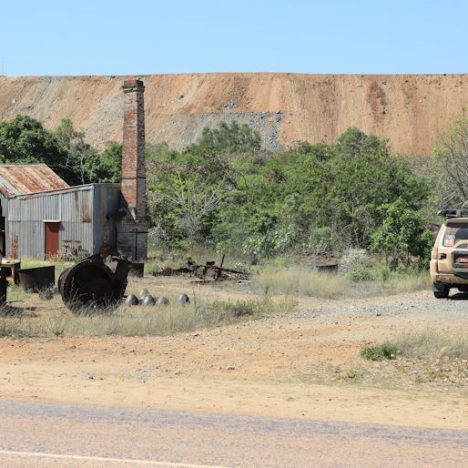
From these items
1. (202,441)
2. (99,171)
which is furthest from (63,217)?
(202,441)

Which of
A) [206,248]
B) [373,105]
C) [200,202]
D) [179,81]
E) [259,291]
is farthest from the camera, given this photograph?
[179,81]

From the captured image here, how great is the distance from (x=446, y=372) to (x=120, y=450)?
5.70 metres

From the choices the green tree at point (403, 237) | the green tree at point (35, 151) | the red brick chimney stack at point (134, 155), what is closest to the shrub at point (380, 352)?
the green tree at point (403, 237)

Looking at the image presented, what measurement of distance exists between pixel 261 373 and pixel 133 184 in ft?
74.8

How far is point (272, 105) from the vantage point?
102938 mm

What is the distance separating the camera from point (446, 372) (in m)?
11.8

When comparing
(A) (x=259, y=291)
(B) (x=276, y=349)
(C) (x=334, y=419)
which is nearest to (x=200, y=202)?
(A) (x=259, y=291)

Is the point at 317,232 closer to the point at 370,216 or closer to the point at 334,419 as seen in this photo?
the point at 370,216

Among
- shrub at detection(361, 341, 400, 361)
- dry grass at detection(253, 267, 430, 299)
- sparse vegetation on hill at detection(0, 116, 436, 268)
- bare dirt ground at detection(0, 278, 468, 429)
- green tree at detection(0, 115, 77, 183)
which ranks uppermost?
green tree at detection(0, 115, 77, 183)

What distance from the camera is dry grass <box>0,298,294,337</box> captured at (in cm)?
1555

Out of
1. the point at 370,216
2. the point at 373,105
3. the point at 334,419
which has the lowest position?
the point at 334,419

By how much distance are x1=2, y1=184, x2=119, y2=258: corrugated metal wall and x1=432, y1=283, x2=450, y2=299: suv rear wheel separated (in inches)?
630

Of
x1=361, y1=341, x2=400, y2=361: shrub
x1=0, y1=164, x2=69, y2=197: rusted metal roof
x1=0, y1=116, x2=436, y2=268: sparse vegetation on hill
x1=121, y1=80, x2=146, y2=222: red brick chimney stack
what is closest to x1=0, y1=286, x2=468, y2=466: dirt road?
x1=361, y1=341, x2=400, y2=361: shrub

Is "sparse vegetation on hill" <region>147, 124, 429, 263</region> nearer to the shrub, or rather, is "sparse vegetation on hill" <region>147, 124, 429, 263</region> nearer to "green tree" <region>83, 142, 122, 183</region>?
"green tree" <region>83, 142, 122, 183</region>
